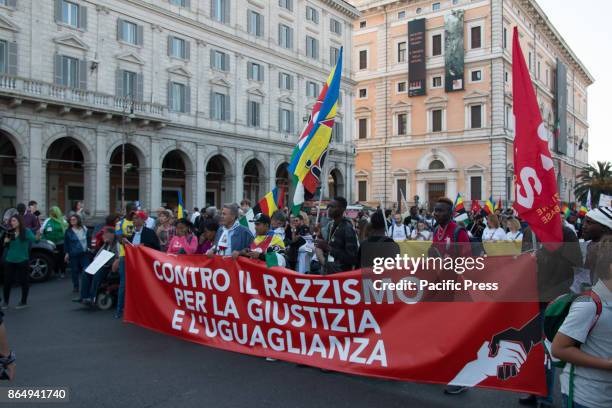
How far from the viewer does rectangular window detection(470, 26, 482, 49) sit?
4766cm

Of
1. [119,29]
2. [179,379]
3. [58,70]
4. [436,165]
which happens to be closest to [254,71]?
[119,29]

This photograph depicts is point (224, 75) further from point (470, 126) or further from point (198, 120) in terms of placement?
point (470, 126)

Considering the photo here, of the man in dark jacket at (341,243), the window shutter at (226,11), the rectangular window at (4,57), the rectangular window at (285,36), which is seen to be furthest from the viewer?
the rectangular window at (285,36)

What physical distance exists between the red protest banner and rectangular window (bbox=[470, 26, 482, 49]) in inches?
1877

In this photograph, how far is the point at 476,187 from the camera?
48125 millimetres

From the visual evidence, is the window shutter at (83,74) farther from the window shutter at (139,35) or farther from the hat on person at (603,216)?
the hat on person at (603,216)

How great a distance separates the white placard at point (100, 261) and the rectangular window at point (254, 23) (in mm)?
31319

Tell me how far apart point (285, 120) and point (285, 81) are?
312 centimetres

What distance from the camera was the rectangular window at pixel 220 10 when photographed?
3438 centimetres

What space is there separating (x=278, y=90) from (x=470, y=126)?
20601mm

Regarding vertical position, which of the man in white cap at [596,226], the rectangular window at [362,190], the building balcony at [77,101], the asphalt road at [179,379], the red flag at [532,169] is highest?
the building balcony at [77,101]

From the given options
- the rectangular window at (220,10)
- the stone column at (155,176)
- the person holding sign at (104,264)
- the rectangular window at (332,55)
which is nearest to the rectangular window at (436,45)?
the rectangular window at (332,55)

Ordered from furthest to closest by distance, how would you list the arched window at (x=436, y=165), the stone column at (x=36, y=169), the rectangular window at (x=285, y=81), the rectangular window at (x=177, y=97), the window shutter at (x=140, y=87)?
the arched window at (x=436, y=165) → the rectangular window at (x=285, y=81) → the rectangular window at (x=177, y=97) → the window shutter at (x=140, y=87) → the stone column at (x=36, y=169)

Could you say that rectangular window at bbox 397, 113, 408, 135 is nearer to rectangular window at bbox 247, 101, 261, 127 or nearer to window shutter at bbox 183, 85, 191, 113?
rectangular window at bbox 247, 101, 261, 127
